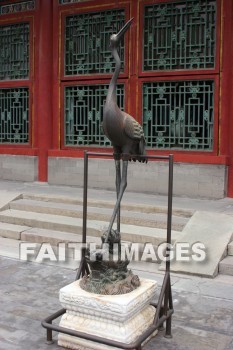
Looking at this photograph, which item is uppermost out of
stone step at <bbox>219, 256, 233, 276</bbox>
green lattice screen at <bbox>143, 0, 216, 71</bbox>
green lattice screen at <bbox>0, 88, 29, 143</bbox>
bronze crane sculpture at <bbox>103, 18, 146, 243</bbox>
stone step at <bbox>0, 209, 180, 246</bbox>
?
green lattice screen at <bbox>143, 0, 216, 71</bbox>

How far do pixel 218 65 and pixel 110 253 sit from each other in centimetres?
532

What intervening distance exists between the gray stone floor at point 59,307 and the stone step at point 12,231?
87 cm

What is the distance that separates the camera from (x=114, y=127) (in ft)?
13.4

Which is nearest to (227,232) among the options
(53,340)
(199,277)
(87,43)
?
(199,277)

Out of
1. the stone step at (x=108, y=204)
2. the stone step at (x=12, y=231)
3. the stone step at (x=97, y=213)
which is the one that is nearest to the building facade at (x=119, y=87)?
the stone step at (x=108, y=204)

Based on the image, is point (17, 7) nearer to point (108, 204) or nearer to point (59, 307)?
point (108, 204)

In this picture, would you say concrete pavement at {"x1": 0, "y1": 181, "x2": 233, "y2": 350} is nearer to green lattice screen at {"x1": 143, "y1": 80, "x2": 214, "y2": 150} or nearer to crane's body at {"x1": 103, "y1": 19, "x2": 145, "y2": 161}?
crane's body at {"x1": 103, "y1": 19, "x2": 145, "y2": 161}

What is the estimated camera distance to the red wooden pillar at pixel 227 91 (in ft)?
26.9

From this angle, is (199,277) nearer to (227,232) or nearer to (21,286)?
(227,232)

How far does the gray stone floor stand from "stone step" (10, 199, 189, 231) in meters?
1.29

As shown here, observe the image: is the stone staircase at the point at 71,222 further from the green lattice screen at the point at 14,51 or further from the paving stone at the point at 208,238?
the green lattice screen at the point at 14,51

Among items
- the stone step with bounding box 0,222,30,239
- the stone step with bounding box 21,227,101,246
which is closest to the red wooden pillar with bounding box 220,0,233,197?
the stone step with bounding box 21,227,101,246

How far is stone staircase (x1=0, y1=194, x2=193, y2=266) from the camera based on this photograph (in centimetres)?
685

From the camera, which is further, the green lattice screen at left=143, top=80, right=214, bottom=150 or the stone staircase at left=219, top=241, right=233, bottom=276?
the green lattice screen at left=143, top=80, right=214, bottom=150
